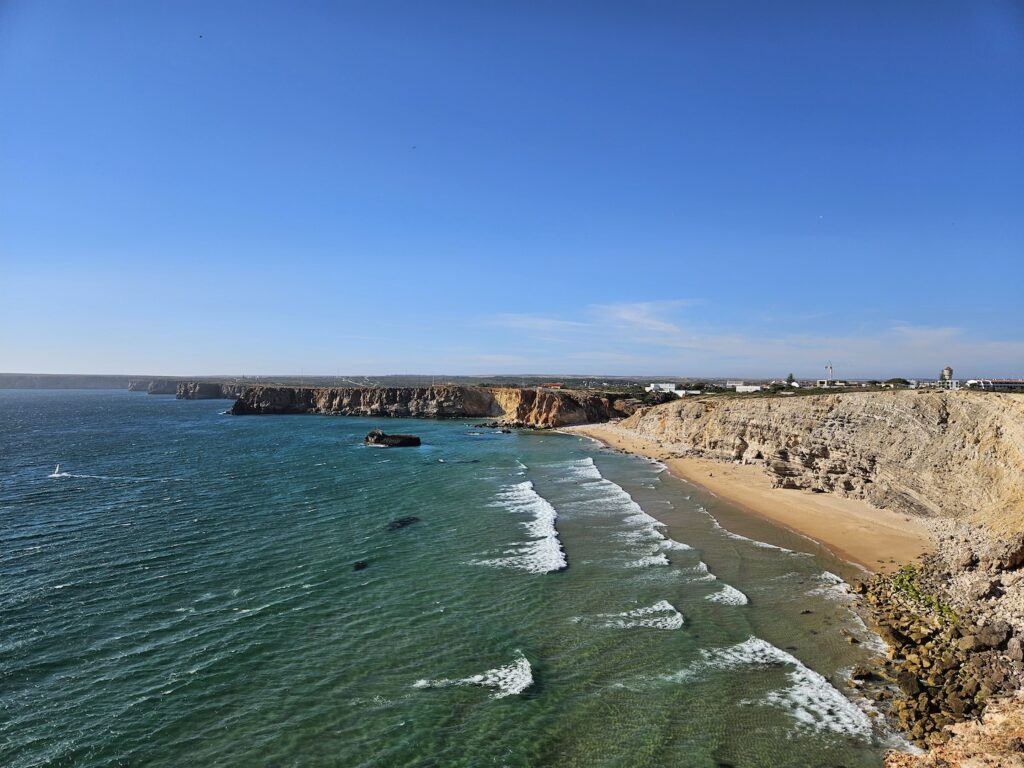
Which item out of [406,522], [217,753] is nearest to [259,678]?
[217,753]

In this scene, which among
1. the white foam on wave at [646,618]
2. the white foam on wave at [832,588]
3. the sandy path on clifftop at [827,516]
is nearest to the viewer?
the white foam on wave at [646,618]

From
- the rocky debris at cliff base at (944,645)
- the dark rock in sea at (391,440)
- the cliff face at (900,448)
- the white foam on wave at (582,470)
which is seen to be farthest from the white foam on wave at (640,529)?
the dark rock in sea at (391,440)

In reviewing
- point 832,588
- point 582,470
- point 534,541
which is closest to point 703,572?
point 832,588

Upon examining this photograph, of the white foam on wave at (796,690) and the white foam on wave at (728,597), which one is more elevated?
the white foam on wave at (728,597)

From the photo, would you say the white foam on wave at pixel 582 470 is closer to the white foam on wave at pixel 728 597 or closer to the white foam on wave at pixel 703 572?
the white foam on wave at pixel 703 572

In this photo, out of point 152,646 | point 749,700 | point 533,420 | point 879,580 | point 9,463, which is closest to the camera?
point 749,700

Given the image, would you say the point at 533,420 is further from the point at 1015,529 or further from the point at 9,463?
the point at 1015,529
